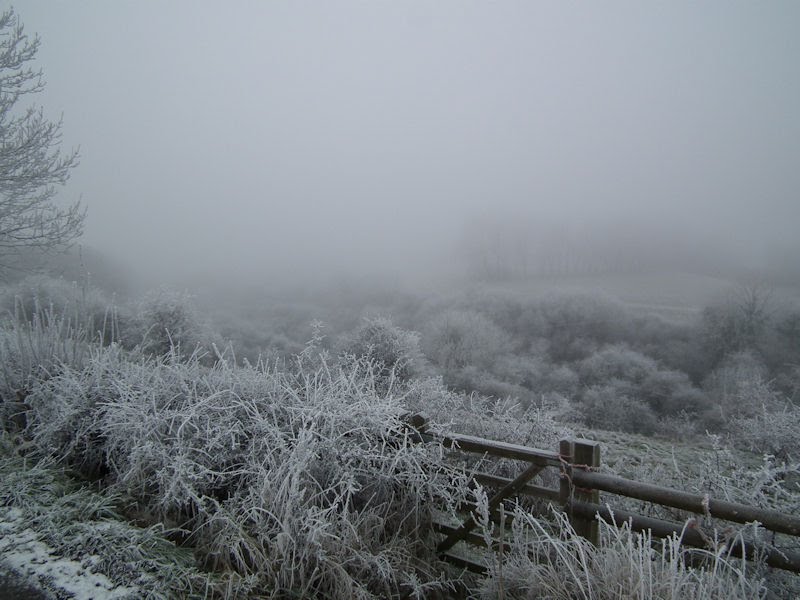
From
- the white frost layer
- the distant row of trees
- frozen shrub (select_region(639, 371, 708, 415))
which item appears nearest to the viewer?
the white frost layer

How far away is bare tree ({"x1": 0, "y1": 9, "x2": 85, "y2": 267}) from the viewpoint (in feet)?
29.2

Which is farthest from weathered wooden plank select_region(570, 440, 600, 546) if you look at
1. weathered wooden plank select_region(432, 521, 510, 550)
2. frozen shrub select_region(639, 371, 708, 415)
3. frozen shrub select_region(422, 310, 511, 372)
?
frozen shrub select_region(422, 310, 511, 372)

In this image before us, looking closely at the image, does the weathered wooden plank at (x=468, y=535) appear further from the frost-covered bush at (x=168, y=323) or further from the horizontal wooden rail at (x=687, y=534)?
the frost-covered bush at (x=168, y=323)

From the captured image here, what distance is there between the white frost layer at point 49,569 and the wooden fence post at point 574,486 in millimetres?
2478

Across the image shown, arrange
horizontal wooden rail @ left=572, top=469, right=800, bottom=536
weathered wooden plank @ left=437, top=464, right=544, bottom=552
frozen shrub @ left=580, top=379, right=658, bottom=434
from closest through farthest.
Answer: horizontal wooden rail @ left=572, top=469, right=800, bottom=536, weathered wooden plank @ left=437, top=464, right=544, bottom=552, frozen shrub @ left=580, top=379, right=658, bottom=434

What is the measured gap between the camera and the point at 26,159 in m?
9.05

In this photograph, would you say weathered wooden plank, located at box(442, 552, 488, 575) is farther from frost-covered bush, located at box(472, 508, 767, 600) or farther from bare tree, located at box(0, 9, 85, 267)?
bare tree, located at box(0, 9, 85, 267)

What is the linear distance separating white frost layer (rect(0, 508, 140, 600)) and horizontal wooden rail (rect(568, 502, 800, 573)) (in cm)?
248

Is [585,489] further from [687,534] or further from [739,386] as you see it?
[739,386]

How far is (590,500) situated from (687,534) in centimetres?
55

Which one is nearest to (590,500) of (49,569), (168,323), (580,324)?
(49,569)

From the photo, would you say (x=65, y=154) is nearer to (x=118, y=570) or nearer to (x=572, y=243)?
(x=118, y=570)

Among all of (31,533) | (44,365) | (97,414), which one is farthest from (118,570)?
(44,365)

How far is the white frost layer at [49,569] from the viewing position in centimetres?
210
